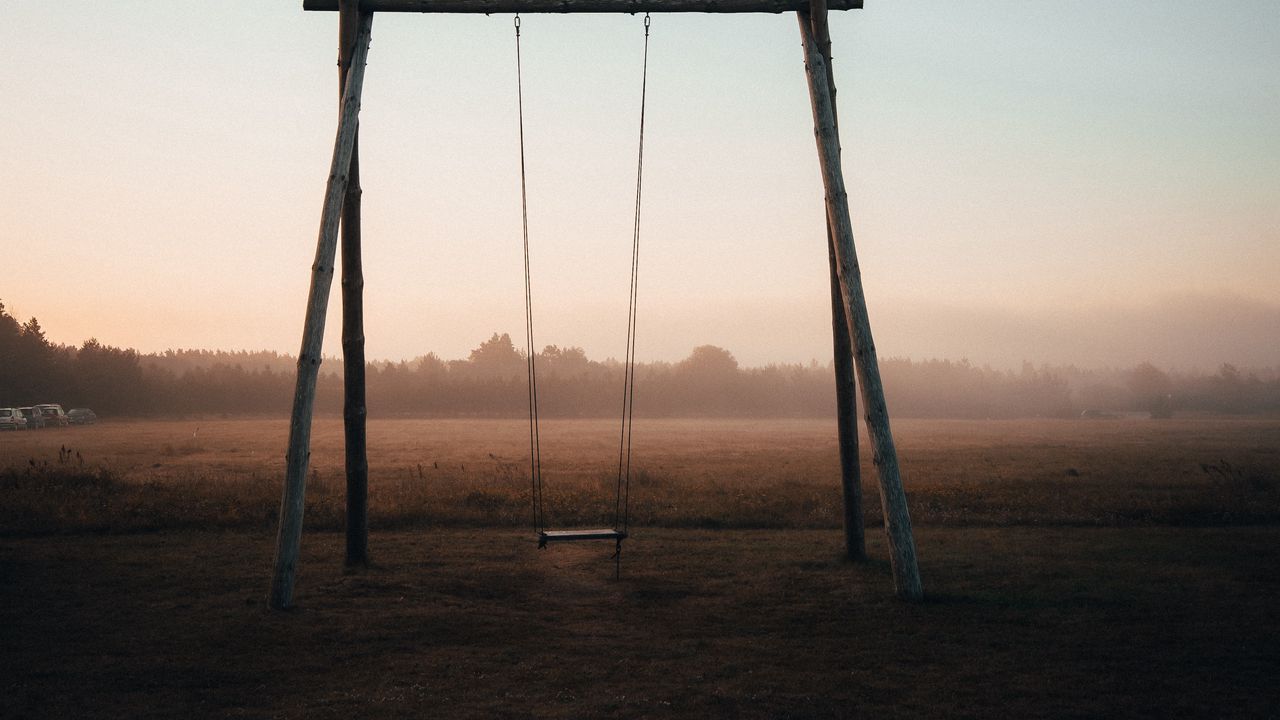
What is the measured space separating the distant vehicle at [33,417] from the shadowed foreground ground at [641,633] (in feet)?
180

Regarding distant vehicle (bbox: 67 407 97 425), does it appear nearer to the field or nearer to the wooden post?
the field

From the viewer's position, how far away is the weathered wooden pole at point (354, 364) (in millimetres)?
11250

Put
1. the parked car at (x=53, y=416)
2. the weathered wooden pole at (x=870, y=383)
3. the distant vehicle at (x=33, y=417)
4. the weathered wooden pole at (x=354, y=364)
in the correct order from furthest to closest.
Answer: the parked car at (x=53, y=416)
the distant vehicle at (x=33, y=417)
the weathered wooden pole at (x=354, y=364)
the weathered wooden pole at (x=870, y=383)

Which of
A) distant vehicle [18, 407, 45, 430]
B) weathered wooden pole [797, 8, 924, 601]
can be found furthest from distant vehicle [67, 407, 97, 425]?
weathered wooden pole [797, 8, 924, 601]

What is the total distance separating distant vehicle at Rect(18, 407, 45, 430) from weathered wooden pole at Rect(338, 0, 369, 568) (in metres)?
58.6

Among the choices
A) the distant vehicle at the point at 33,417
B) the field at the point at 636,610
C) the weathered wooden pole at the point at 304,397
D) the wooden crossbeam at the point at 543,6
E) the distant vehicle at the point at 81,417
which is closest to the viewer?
the field at the point at 636,610

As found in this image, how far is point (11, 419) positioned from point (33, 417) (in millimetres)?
5662

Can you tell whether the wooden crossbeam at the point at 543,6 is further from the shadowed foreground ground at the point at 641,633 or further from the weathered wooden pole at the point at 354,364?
the shadowed foreground ground at the point at 641,633

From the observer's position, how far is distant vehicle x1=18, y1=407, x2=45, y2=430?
58.3 meters

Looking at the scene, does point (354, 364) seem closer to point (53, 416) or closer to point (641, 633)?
point (641, 633)

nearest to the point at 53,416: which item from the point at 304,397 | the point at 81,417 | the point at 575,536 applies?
the point at 81,417

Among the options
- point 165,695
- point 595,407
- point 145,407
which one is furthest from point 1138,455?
point 145,407

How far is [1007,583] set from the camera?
10.7m

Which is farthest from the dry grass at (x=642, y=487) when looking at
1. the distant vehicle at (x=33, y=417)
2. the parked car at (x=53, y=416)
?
the parked car at (x=53, y=416)
